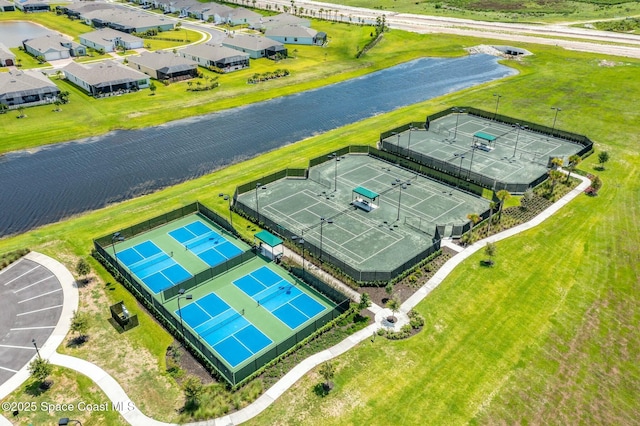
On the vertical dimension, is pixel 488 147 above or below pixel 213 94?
below

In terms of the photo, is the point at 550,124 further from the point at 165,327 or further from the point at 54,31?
the point at 54,31

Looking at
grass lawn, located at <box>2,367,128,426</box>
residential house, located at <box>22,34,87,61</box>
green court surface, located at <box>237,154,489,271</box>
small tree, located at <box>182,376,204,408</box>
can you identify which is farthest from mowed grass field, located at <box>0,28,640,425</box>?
residential house, located at <box>22,34,87,61</box>

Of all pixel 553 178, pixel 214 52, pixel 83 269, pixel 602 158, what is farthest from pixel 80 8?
pixel 602 158

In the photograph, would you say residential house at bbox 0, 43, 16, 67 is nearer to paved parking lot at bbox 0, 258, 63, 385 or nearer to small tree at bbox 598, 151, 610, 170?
paved parking lot at bbox 0, 258, 63, 385

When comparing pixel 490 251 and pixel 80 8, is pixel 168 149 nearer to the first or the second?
pixel 490 251

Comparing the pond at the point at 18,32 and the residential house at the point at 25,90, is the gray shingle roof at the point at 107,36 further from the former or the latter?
the residential house at the point at 25,90

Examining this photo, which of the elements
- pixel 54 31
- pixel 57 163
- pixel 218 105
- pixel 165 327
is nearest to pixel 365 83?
pixel 218 105

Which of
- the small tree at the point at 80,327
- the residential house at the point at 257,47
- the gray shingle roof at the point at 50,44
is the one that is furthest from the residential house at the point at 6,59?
the small tree at the point at 80,327
